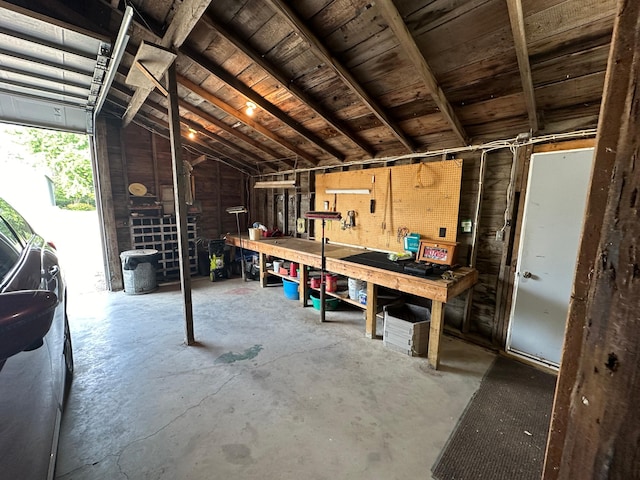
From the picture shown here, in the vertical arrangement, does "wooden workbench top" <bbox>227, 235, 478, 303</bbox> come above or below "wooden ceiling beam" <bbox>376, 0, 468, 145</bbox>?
below

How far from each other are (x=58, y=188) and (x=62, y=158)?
1.05 metres

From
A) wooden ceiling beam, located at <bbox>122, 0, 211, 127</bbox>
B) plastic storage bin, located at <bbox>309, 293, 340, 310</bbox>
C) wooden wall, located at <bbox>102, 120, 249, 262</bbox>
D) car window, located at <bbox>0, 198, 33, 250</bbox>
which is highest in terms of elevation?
wooden ceiling beam, located at <bbox>122, 0, 211, 127</bbox>

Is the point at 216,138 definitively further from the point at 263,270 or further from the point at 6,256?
the point at 6,256

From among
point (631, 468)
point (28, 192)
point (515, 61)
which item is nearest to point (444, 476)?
point (631, 468)

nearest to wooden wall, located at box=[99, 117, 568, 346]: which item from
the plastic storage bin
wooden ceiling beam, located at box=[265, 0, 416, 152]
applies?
wooden ceiling beam, located at box=[265, 0, 416, 152]

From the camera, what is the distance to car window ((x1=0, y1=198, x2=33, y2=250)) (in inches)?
64.8

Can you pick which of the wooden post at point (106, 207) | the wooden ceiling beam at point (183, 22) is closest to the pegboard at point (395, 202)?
the wooden ceiling beam at point (183, 22)

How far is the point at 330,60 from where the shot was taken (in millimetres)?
2047

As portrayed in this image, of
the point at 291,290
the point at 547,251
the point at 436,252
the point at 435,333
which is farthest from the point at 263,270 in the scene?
the point at 547,251

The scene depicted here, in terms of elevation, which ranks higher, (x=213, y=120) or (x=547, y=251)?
(x=213, y=120)

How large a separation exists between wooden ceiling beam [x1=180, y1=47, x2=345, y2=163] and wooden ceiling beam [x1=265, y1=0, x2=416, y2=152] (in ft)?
3.49

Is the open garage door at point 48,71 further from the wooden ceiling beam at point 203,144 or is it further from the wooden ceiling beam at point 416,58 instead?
the wooden ceiling beam at point 416,58

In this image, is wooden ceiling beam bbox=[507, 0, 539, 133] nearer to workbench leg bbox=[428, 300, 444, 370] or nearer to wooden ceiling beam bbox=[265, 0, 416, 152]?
wooden ceiling beam bbox=[265, 0, 416, 152]

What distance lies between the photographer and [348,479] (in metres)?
1.48
